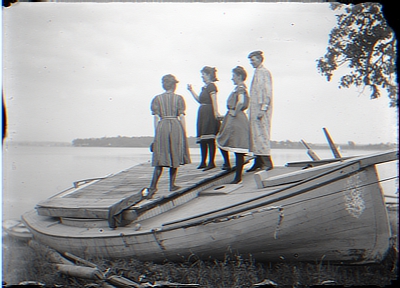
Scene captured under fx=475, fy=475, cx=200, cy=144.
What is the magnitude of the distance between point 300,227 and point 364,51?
1476mm

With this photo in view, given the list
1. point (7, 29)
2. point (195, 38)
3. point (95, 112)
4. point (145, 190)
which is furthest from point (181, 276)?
point (7, 29)

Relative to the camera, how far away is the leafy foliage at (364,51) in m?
3.59

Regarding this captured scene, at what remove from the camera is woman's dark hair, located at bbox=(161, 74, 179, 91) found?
3605 mm

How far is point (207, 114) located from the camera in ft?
12.3

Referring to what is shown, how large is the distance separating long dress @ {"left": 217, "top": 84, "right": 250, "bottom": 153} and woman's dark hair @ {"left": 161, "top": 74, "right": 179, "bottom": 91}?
1.50 feet

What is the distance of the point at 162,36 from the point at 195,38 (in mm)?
256

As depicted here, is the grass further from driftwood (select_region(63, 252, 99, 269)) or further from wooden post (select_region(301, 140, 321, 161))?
wooden post (select_region(301, 140, 321, 161))

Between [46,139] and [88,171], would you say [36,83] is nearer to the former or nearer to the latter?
[46,139]

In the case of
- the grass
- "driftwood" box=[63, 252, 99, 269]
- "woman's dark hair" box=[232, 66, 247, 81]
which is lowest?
the grass

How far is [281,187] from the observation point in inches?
130

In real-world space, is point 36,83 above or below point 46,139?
above

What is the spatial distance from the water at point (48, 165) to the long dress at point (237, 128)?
25cm

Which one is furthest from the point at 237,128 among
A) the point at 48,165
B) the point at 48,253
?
the point at 48,253

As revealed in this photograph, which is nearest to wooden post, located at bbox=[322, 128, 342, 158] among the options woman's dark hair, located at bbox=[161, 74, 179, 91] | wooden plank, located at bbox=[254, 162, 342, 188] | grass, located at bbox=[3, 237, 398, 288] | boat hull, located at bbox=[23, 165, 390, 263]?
wooden plank, located at bbox=[254, 162, 342, 188]
